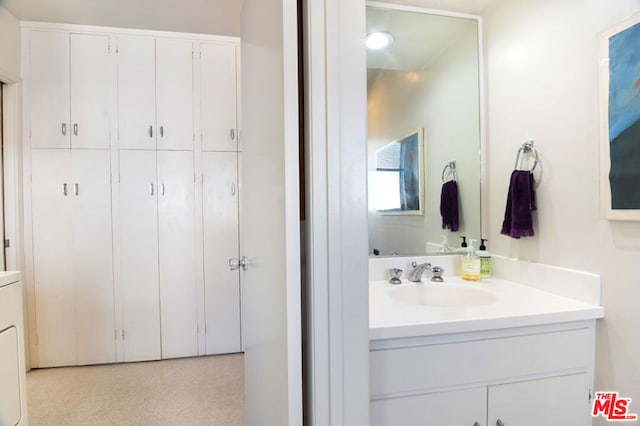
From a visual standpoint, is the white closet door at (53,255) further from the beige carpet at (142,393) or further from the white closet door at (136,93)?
the white closet door at (136,93)

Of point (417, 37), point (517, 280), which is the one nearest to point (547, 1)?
point (417, 37)

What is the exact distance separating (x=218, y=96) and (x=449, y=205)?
2006 mm

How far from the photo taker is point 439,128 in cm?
Answer: 171

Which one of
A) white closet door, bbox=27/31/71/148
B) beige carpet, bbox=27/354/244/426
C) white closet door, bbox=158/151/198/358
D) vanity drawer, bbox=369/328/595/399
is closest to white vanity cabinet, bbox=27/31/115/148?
white closet door, bbox=27/31/71/148

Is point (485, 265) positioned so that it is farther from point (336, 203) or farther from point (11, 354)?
point (11, 354)

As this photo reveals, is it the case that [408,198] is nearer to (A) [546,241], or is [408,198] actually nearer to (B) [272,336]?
(A) [546,241]

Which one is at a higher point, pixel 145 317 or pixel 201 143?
pixel 201 143

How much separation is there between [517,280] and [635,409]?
569 millimetres

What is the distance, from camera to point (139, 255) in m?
2.56

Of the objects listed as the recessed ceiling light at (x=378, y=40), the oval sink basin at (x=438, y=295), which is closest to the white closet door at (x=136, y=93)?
the recessed ceiling light at (x=378, y=40)

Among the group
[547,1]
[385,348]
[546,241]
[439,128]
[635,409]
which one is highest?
[547,1]

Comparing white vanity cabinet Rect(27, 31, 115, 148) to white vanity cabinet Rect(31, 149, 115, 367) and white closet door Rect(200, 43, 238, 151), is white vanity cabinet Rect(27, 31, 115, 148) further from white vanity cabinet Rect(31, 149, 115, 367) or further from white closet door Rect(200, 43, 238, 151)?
white closet door Rect(200, 43, 238, 151)

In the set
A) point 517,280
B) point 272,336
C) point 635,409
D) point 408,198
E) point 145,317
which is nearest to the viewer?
point 272,336

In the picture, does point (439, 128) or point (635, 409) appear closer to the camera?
point (635, 409)
